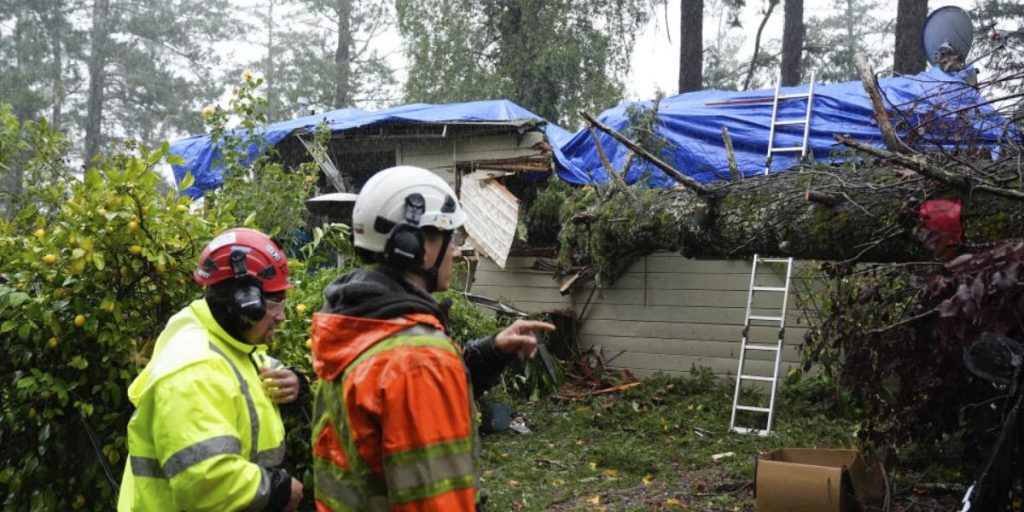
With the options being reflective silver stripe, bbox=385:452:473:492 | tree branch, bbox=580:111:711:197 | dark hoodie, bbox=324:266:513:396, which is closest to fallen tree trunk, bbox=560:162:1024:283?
tree branch, bbox=580:111:711:197

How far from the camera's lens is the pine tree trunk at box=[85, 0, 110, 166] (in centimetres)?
2497

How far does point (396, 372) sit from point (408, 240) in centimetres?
37

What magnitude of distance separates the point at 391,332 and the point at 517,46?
15.3 meters

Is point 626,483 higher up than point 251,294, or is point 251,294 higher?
point 251,294

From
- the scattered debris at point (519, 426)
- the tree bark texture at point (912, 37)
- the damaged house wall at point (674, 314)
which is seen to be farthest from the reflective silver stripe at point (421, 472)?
the tree bark texture at point (912, 37)

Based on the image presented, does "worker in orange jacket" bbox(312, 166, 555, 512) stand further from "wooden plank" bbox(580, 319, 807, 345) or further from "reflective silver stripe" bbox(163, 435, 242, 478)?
"wooden plank" bbox(580, 319, 807, 345)

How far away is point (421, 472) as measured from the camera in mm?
1747

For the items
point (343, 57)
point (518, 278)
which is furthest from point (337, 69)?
point (518, 278)

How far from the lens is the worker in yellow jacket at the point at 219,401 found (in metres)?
2.19

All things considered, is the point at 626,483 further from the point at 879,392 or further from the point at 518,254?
the point at 518,254

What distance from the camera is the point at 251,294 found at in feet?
8.43

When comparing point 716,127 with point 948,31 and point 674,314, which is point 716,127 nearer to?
point 674,314

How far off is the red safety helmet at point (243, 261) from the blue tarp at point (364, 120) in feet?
28.4

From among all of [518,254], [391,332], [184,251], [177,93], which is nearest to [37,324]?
[184,251]
